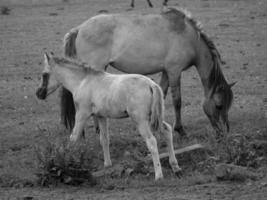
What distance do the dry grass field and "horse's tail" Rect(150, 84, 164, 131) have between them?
2.23ft

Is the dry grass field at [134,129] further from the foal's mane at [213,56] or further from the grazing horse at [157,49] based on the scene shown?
the foal's mane at [213,56]

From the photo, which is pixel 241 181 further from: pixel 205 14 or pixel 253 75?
pixel 205 14

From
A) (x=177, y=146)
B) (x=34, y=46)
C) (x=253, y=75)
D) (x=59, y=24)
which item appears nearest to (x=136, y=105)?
(x=177, y=146)

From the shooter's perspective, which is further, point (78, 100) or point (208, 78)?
point (208, 78)

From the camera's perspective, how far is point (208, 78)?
1142cm

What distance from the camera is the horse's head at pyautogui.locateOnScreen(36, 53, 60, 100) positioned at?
975cm

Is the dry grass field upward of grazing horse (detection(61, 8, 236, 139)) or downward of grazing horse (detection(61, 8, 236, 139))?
downward

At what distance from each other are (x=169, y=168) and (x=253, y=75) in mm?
7162

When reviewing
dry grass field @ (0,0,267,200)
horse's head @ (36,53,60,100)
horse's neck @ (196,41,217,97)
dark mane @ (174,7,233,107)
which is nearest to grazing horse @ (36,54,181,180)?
horse's head @ (36,53,60,100)

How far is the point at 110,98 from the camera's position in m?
8.80

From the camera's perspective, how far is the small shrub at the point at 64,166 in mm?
8336

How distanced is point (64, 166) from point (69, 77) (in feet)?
5.11

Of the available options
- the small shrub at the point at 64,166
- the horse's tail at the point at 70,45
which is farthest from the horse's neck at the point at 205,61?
the small shrub at the point at 64,166

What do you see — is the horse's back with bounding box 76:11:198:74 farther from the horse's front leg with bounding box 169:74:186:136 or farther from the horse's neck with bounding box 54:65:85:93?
the horse's neck with bounding box 54:65:85:93
